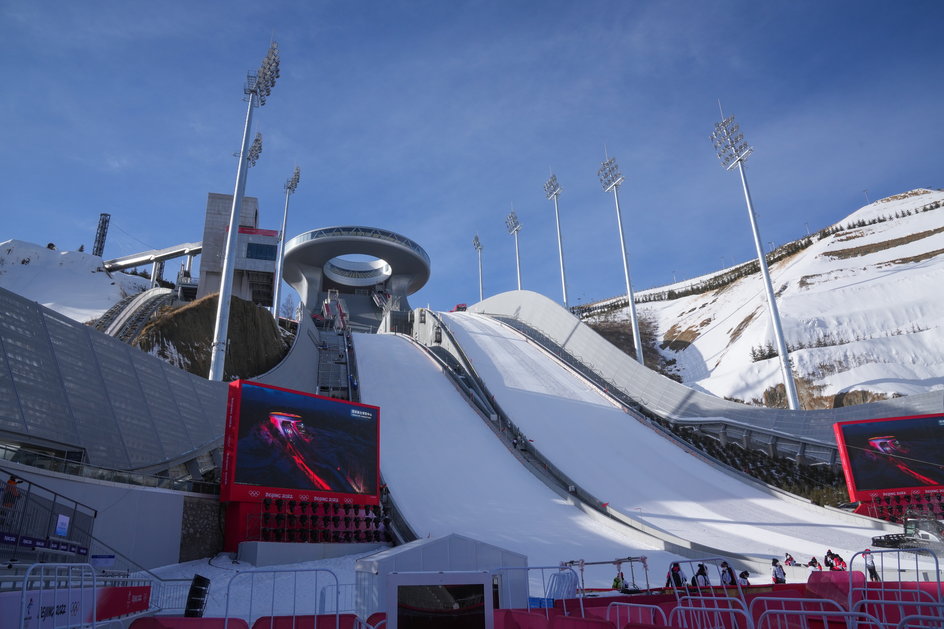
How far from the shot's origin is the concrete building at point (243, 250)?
30672mm

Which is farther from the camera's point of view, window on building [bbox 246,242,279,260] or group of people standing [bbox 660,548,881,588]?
window on building [bbox 246,242,279,260]

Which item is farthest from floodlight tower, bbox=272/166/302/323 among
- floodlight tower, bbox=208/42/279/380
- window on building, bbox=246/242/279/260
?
floodlight tower, bbox=208/42/279/380

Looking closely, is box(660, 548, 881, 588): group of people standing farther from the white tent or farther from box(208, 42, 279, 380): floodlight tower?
box(208, 42, 279, 380): floodlight tower

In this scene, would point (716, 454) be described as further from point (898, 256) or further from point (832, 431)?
point (898, 256)

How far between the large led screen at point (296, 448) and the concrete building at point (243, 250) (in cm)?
1893

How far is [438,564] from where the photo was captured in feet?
22.5

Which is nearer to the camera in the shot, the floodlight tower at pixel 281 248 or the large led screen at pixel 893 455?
the large led screen at pixel 893 455

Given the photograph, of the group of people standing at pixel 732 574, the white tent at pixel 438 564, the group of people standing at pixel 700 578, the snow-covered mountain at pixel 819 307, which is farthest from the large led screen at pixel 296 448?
the snow-covered mountain at pixel 819 307

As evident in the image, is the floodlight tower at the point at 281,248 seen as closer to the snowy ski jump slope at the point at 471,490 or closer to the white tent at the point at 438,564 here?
the snowy ski jump slope at the point at 471,490

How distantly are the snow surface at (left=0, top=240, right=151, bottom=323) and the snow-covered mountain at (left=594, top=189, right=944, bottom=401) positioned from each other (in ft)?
99.4

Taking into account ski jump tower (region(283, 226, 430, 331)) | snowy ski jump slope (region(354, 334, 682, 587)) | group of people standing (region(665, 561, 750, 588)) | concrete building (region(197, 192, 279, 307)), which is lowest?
group of people standing (region(665, 561, 750, 588))

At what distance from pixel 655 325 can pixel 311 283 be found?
3027 cm

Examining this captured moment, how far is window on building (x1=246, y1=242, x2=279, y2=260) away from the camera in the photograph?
3325 cm

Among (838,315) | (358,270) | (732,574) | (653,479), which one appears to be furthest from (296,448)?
(358,270)
